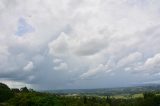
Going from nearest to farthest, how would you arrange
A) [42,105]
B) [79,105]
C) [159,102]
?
[42,105] → [79,105] → [159,102]

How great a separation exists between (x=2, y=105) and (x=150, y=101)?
78575mm

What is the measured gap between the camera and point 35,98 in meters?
142

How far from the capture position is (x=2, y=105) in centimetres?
13575

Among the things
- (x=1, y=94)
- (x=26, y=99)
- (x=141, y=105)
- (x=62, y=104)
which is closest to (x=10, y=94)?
(x=1, y=94)

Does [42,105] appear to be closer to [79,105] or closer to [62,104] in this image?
[62,104]

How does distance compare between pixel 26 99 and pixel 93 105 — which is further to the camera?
pixel 93 105

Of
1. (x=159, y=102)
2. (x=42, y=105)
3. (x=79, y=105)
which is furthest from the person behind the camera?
(x=159, y=102)

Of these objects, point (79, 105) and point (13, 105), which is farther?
point (79, 105)

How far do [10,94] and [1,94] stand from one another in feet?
19.7

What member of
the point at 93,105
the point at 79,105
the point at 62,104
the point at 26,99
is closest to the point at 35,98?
the point at 26,99

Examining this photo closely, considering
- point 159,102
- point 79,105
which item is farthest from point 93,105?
point 159,102

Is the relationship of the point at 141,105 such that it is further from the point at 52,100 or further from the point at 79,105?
the point at 52,100

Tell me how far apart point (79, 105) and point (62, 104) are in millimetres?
18581

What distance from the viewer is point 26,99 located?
5581 inches
